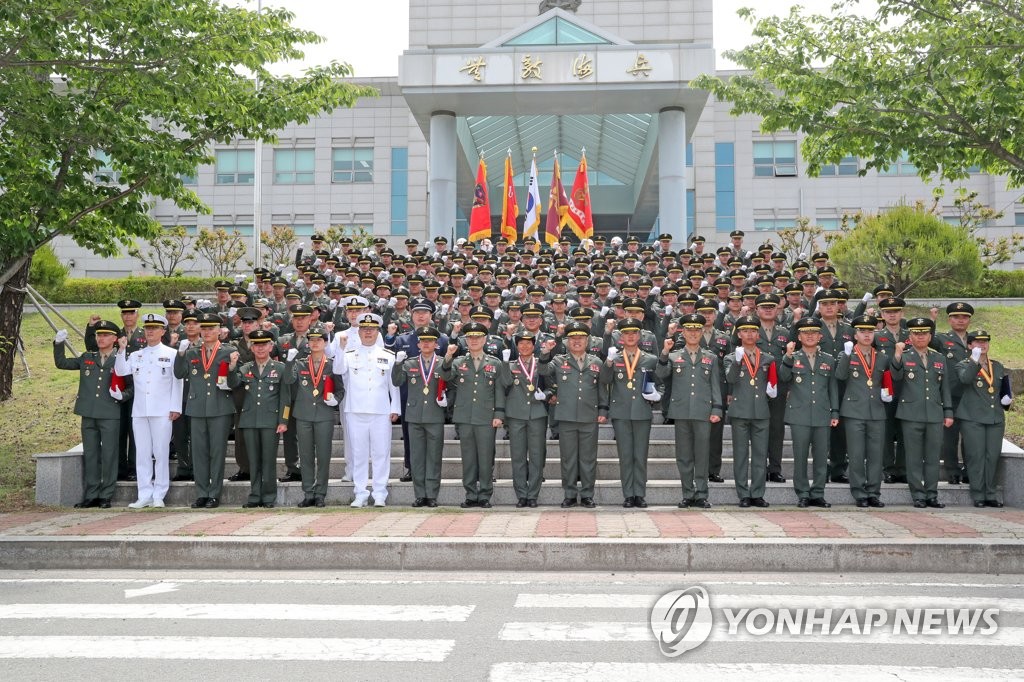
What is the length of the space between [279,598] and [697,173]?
38487 millimetres

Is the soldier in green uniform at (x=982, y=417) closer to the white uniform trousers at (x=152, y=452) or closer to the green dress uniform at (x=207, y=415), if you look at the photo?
the green dress uniform at (x=207, y=415)

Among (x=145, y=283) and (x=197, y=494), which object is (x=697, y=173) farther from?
(x=197, y=494)

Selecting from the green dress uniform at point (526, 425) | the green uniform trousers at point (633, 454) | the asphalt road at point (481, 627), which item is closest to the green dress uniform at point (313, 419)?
the green dress uniform at point (526, 425)

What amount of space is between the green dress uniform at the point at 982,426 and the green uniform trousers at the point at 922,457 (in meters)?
0.33

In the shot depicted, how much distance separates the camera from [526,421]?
9.66 meters

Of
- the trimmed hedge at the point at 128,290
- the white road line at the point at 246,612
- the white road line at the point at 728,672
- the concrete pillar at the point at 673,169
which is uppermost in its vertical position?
the concrete pillar at the point at 673,169

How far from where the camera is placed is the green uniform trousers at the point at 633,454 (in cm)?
941

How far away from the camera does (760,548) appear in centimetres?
700

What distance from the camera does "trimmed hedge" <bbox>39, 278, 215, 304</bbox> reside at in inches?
1034

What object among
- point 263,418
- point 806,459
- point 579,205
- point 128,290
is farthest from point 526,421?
point 128,290

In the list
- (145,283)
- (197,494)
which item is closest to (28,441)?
(197,494)

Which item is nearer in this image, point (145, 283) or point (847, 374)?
point (847, 374)

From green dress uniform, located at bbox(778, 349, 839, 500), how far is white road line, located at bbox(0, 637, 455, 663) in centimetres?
551

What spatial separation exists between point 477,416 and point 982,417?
5.31 metres
